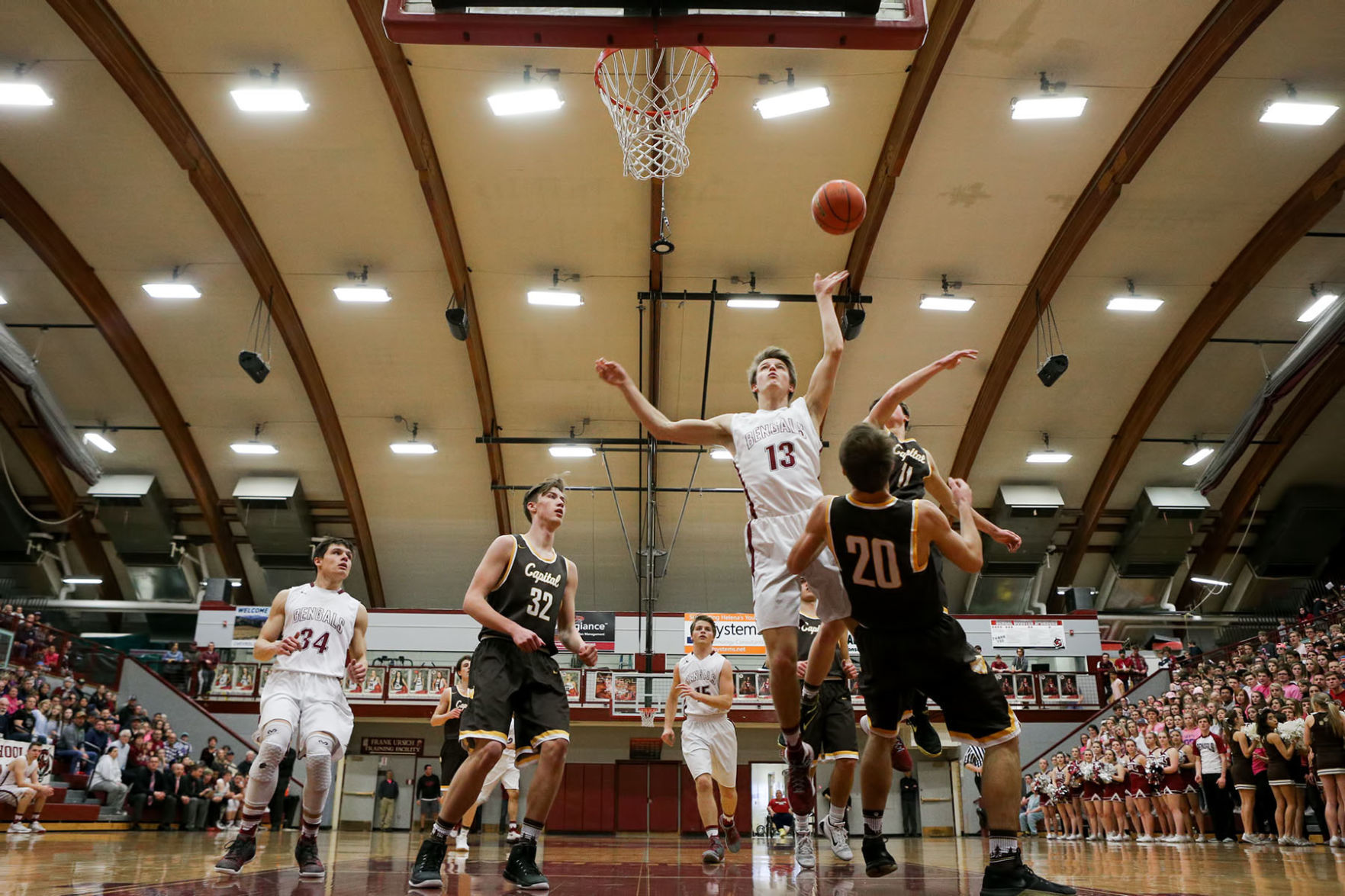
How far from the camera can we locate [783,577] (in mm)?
4730

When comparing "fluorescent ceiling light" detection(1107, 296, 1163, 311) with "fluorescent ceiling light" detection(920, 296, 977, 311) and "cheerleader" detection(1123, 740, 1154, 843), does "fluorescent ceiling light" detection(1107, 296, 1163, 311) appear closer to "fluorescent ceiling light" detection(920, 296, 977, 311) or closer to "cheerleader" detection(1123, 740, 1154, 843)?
"fluorescent ceiling light" detection(920, 296, 977, 311)

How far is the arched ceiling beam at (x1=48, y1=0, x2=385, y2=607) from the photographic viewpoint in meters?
14.6

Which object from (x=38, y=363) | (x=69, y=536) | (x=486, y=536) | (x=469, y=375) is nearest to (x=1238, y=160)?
(x=469, y=375)

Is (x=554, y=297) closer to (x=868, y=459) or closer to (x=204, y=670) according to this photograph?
(x=204, y=670)

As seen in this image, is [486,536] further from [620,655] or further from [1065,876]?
[1065,876]

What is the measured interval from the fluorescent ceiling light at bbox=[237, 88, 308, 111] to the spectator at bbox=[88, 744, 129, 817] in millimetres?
10547

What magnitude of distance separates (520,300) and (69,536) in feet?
51.4

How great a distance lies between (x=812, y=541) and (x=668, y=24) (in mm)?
3910

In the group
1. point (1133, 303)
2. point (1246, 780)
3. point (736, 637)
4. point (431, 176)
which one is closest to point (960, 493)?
point (1246, 780)

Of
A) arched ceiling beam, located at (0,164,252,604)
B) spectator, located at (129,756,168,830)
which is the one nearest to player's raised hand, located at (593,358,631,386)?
spectator, located at (129,756,168,830)

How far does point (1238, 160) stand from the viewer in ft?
57.6

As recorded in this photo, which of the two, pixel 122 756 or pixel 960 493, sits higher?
pixel 960 493

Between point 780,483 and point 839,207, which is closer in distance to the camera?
point 780,483

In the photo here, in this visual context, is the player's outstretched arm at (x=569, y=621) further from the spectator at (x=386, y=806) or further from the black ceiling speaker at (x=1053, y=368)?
the spectator at (x=386, y=806)
